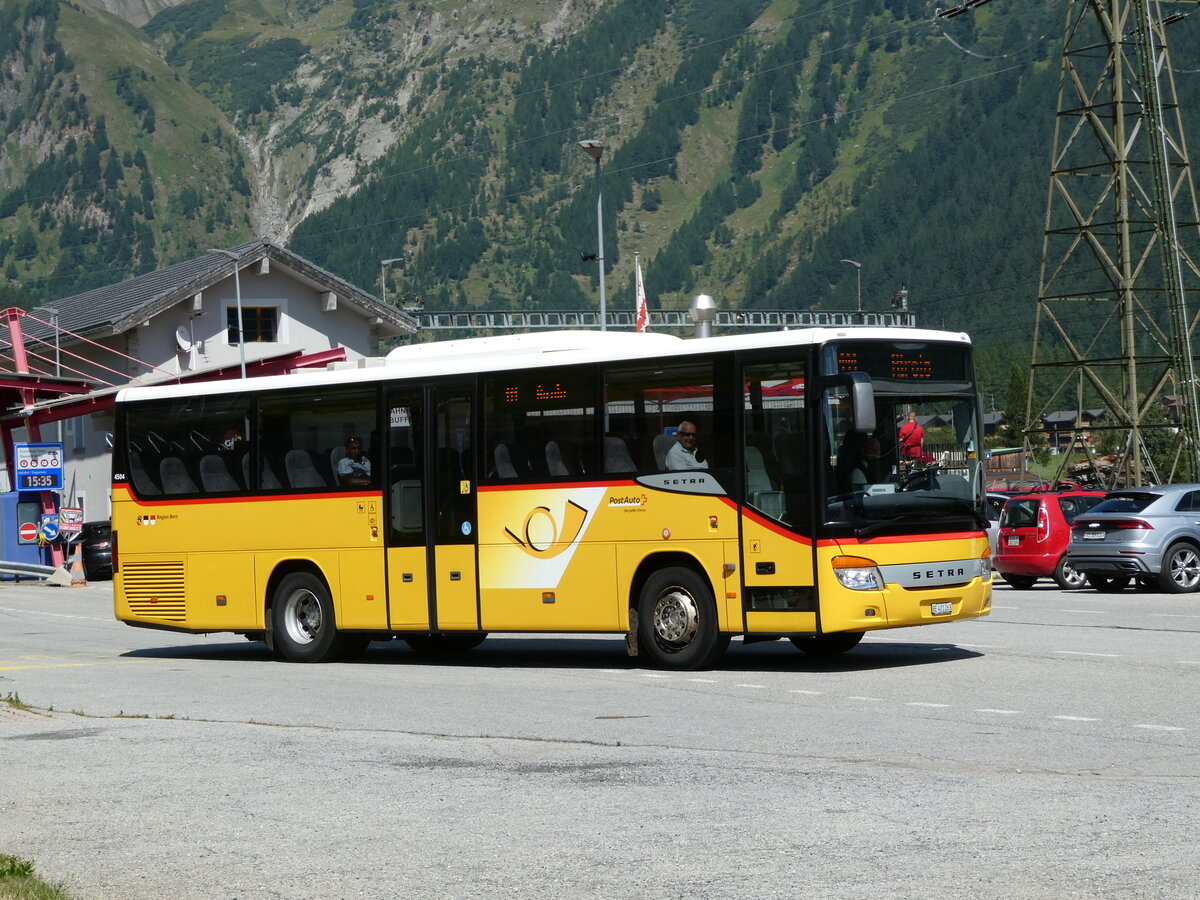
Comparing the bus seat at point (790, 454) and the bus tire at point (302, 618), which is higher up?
the bus seat at point (790, 454)

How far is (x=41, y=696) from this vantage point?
49.7 feet

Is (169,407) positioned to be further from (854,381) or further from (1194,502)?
(1194,502)

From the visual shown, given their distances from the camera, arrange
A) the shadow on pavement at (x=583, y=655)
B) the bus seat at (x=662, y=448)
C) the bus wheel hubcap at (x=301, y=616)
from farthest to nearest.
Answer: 1. the bus wheel hubcap at (x=301, y=616)
2. the shadow on pavement at (x=583, y=655)
3. the bus seat at (x=662, y=448)

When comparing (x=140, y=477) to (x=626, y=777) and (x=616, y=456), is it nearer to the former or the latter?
(x=616, y=456)

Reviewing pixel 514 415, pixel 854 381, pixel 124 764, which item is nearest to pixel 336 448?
pixel 514 415

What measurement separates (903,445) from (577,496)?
3.05 metres

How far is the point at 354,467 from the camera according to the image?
1805 cm

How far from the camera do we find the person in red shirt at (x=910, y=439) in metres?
15.3

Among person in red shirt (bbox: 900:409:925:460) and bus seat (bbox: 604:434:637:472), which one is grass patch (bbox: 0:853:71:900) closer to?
bus seat (bbox: 604:434:637:472)

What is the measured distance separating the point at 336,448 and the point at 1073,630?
26.4 feet

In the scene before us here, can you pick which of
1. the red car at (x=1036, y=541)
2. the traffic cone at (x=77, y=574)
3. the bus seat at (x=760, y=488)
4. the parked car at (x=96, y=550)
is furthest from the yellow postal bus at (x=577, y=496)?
the parked car at (x=96, y=550)

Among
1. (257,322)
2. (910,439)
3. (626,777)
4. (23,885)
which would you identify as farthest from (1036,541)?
(257,322)

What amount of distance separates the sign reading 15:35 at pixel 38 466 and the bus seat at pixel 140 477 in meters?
26.6

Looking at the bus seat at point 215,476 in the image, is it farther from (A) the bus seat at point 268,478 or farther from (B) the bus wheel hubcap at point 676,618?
(B) the bus wheel hubcap at point 676,618
